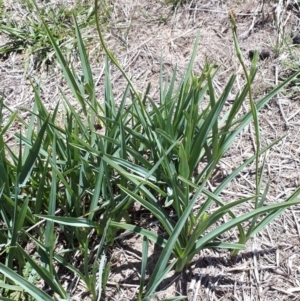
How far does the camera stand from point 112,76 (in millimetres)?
2396

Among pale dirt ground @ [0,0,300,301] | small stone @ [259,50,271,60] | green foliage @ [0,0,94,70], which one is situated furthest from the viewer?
green foliage @ [0,0,94,70]

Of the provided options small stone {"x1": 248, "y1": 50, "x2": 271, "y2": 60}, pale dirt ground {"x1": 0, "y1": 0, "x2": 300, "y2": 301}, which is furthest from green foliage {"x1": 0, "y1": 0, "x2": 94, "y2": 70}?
small stone {"x1": 248, "y1": 50, "x2": 271, "y2": 60}

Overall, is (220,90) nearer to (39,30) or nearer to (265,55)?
(265,55)

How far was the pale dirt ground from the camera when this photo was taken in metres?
1.69

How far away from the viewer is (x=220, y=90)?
7.51 ft

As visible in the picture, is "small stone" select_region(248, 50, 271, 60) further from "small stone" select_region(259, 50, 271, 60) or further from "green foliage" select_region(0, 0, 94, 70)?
"green foliage" select_region(0, 0, 94, 70)

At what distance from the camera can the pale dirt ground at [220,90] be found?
5.56 feet

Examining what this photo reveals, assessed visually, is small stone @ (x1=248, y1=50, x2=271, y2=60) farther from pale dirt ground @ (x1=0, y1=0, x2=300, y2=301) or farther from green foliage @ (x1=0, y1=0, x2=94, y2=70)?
green foliage @ (x1=0, y1=0, x2=94, y2=70)

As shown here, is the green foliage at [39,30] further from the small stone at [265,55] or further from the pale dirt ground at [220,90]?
the small stone at [265,55]

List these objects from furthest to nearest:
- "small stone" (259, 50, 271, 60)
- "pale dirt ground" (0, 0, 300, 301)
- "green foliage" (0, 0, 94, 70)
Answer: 1. "green foliage" (0, 0, 94, 70)
2. "small stone" (259, 50, 271, 60)
3. "pale dirt ground" (0, 0, 300, 301)

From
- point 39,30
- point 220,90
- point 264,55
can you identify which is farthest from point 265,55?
point 39,30

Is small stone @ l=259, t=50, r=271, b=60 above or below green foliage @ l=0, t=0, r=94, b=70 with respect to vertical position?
below

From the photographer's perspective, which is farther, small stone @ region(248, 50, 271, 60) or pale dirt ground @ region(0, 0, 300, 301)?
small stone @ region(248, 50, 271, 60)

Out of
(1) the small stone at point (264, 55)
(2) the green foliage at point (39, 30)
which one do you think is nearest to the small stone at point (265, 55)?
(1) the small stone at point (264, 55)
